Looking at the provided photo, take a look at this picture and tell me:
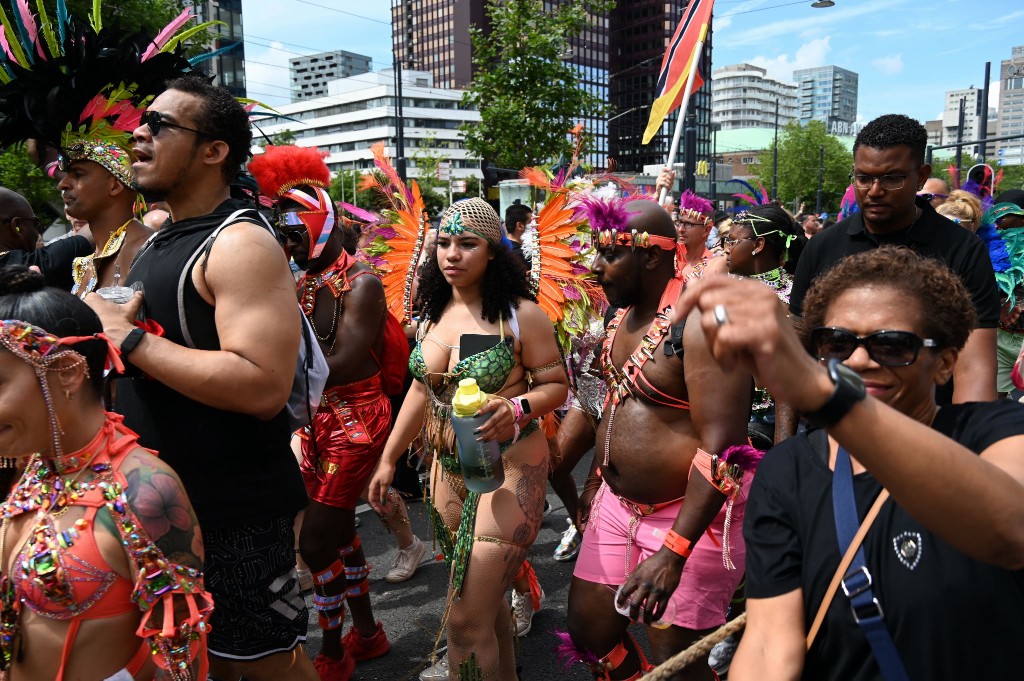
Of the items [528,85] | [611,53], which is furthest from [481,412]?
[611,53]

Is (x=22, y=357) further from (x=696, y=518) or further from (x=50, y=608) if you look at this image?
(x=696, y=518)

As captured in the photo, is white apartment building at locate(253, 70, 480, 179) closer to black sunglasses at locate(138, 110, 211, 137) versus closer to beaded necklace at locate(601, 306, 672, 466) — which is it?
beaded necklace at locate(601, 306, 672, 466)

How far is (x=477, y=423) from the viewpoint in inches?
116

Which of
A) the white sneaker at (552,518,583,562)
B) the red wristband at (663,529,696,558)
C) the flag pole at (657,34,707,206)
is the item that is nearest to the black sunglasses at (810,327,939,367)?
the red wristband at (663,529,696,558)

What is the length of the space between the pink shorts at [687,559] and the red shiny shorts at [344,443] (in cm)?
140

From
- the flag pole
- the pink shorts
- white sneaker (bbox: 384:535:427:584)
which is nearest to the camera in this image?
the pink shorts

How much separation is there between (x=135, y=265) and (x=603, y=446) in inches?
71.1

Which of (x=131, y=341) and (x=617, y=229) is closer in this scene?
(x=131, y=341)

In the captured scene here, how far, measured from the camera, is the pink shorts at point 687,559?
108 inches

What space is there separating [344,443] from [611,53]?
100030 mm

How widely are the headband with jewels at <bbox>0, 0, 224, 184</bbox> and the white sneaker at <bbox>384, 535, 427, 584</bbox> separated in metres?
2.74

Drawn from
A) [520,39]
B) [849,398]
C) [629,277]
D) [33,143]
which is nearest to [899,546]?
[849,398]

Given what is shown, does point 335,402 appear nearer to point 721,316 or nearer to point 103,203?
point 103,203

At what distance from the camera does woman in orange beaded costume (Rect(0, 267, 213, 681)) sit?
184cm
